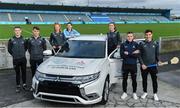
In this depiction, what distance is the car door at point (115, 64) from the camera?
28.2ft

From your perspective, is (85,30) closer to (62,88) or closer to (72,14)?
(62,88)

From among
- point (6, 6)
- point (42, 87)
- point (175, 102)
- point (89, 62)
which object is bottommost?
point (175, 102)

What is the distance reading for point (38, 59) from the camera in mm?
8875

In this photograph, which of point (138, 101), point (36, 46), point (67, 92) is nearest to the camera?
point (67, 92)

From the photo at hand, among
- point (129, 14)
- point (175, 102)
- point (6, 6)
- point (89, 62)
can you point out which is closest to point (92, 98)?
point (89, 62)

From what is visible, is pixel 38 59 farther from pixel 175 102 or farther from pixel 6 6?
pixel 6 6

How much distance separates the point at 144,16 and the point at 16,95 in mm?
84614

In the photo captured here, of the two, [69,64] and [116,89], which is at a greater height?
[69,64]

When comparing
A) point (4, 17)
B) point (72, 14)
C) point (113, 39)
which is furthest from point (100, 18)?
point (113, 39)

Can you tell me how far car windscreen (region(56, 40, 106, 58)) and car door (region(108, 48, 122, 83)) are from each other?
32cm

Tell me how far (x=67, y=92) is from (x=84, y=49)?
196 cm

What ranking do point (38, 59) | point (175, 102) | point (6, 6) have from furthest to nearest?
point (6, 6), point (38, 59), point (175, 102)

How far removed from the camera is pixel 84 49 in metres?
8.63

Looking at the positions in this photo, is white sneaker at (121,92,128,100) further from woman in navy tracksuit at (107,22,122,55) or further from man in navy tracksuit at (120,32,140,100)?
woman in navy tracksuit at (107,22,122,55)
